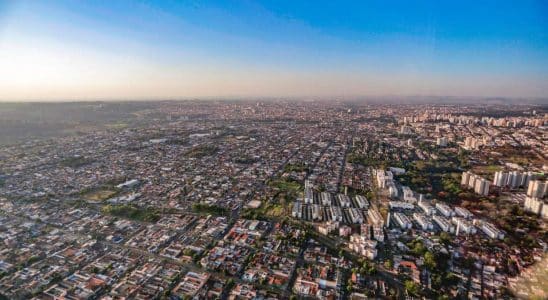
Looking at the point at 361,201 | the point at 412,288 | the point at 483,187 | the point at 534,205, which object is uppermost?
the point at 483,187

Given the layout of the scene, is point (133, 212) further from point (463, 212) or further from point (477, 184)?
point (477, 184)

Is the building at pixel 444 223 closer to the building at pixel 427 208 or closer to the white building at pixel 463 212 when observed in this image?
the building at pixel 427 208

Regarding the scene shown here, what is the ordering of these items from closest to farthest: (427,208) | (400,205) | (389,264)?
(389,264)
(427,208)
(400,205)

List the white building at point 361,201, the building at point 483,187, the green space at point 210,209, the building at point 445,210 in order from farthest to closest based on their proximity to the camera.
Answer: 1. the building at point 483,187
2. the white building at point 361,201
3. the green space at point 210,209
4. the building at point 445,210

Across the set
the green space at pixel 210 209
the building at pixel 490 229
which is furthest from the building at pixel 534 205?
the green space at pixel 210 209

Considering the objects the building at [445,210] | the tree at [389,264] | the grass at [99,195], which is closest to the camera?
the tree at [389,264]

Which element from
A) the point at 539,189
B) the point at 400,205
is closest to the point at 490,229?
the point at 400,205

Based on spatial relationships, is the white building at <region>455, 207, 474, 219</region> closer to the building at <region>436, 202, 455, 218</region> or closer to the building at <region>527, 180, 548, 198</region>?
the building at <region>436, 202, 455, 218</region>

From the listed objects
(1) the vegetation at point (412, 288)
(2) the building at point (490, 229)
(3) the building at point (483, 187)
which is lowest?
(1) the vegetation at point (412, 288)
